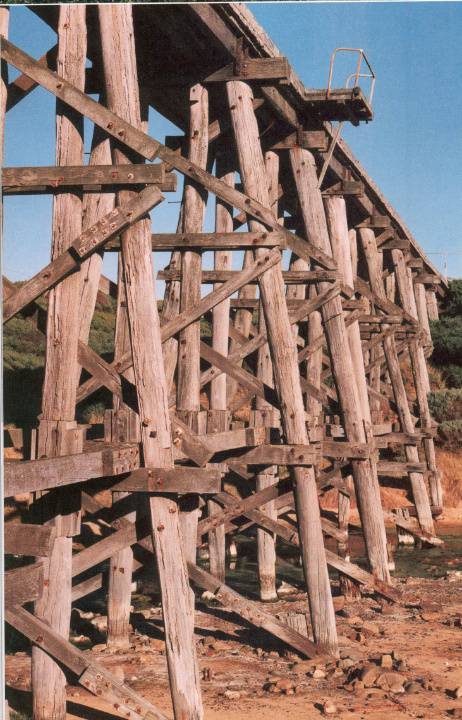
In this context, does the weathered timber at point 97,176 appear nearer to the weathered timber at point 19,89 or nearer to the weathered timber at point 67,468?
the weathered timber at point 19,89

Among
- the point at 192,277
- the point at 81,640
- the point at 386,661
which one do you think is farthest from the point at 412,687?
the point at 192,277

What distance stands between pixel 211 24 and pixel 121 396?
301 cm

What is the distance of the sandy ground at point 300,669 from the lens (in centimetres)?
621

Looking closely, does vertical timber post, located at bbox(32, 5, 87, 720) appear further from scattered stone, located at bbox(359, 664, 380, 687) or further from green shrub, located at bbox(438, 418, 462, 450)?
green shrub, located at bbox(438, 418, 462, 450)

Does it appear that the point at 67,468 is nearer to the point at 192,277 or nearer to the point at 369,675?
the point at 192,277

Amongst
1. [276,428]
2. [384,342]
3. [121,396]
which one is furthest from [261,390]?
[384,342]

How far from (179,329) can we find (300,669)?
2.70m

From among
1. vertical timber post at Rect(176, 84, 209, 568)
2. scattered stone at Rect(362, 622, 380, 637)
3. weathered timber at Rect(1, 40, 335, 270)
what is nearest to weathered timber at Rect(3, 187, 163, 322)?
weathered timber at Rect(1, 40, 335, 270)

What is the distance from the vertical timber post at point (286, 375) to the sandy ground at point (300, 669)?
451mm

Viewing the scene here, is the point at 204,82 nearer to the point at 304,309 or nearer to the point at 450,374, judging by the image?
the point at 304,309

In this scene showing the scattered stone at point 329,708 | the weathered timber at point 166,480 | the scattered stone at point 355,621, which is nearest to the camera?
the weathered timber at point 166,480

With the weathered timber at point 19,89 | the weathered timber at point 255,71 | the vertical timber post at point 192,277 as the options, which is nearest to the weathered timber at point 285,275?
the vertical timber post at point 192,277

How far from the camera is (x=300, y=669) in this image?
7.05m

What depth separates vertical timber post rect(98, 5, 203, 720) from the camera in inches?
194
